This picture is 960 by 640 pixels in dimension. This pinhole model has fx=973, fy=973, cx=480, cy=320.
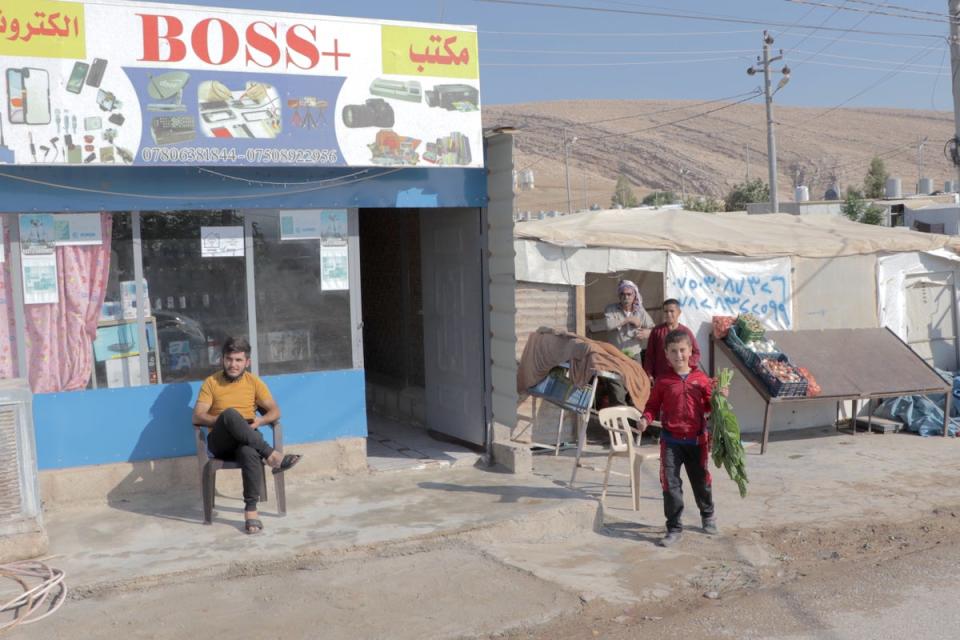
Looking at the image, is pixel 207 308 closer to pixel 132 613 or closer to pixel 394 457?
pixel 394 457

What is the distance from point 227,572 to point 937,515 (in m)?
5.55

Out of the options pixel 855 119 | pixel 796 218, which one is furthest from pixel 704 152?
pixel 796 218

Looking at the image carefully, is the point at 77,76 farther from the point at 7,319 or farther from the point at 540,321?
the point at 540,321

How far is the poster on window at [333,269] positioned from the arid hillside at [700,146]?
67.1 metres

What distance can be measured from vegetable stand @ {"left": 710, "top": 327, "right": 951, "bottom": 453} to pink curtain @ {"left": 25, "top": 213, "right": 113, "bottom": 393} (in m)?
6.68

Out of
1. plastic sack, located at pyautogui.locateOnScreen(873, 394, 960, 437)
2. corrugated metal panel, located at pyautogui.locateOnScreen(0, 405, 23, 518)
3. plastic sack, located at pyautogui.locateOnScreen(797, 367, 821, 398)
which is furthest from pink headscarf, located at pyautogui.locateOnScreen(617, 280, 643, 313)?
corrugated metal panel, located at pyautogui.locateOnScreen(0, 405, 23, 518)

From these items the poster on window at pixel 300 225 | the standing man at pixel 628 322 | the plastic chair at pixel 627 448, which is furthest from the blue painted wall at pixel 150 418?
the standing man at pixel 628 322

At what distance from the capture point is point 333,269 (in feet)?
28.2

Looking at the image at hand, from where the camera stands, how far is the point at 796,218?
13.8m

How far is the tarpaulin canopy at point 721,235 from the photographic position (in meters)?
10.6

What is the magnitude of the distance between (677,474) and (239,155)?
4241 mm

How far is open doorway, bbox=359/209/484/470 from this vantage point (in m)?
9.47

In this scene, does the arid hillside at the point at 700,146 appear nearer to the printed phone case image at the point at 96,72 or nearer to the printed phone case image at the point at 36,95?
the printed phone case image at the point at 96,72

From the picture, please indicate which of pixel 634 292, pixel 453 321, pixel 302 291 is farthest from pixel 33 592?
pixel 634 292
